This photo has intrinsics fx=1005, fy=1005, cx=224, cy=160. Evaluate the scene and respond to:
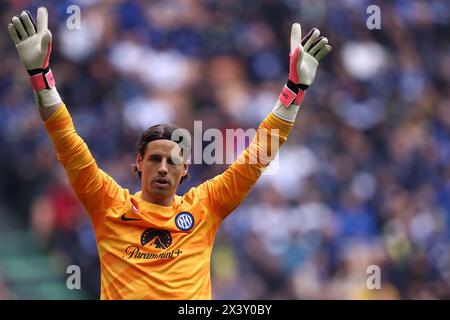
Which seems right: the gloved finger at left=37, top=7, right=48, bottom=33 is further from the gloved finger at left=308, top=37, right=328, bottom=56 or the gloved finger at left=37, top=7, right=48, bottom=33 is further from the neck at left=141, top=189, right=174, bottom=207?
the gloved finger at left=308, top=37, right=328, bottom=56

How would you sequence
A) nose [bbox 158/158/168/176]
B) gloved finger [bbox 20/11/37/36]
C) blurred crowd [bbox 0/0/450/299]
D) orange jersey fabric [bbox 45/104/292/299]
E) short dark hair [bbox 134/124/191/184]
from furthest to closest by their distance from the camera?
1. blurred crowd [bbox 0/0/450/299]
2. short dark hair [bbox 134/124/191/184]
3. nose [bbox 158/158/168/176]
4. orange jersey fabric [bbox 45/104/292/299]
5. gloved finger [bbox 20/11/37/36]

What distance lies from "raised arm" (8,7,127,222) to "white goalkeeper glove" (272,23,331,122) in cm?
124

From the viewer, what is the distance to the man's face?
6184 millimetres

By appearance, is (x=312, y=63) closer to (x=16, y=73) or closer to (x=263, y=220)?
(x=263, y=220)

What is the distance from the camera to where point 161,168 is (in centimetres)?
616

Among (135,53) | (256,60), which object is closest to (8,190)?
(135,53)

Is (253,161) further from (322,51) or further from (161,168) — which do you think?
(322,51)

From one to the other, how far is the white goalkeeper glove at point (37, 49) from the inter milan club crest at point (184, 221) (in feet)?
3.41

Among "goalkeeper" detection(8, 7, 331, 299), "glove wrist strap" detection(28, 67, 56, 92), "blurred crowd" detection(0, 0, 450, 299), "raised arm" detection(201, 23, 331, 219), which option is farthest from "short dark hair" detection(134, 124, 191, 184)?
"blurred crowd" detection(0, 0, 450, 299)

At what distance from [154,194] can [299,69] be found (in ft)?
3.88

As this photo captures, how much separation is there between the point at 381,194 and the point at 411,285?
1379 millimetres

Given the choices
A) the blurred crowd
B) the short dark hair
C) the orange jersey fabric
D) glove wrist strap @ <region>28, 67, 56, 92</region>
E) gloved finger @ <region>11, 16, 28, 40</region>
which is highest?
the blurred crowd

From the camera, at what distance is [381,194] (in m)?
13.1

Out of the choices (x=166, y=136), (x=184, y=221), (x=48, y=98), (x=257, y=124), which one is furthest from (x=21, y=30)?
(x=257, y=124)
